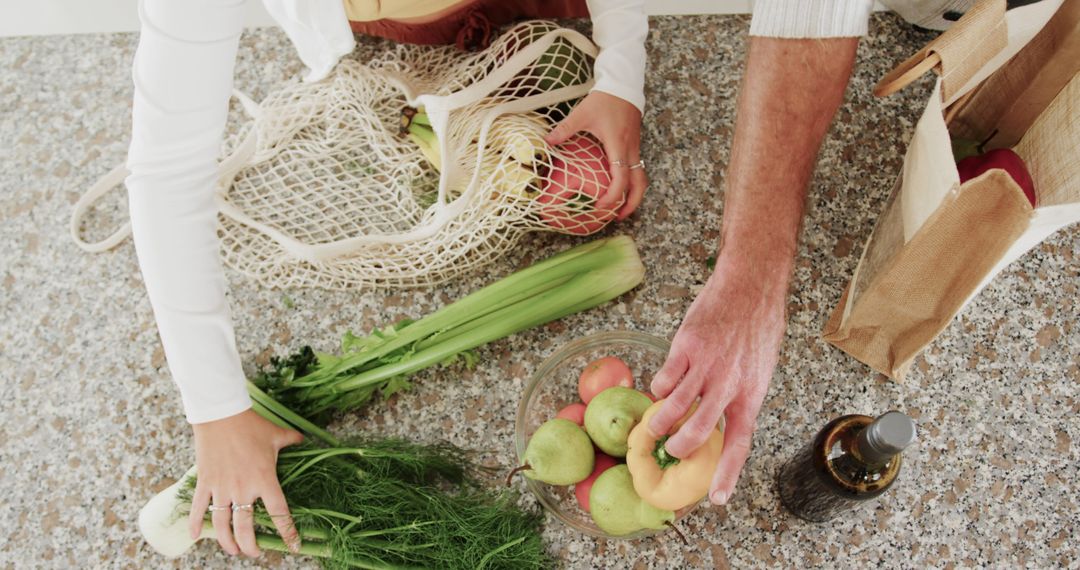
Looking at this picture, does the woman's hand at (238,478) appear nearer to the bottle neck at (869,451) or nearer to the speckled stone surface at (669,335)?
the speckled stone surface at (669,335)

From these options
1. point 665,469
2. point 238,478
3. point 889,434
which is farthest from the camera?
point 238,478

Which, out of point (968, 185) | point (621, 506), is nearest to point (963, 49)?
point (968, 185)

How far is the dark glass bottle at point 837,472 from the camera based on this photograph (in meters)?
0.75

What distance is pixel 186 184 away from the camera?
0.84 m

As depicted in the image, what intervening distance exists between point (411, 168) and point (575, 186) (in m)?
0.23

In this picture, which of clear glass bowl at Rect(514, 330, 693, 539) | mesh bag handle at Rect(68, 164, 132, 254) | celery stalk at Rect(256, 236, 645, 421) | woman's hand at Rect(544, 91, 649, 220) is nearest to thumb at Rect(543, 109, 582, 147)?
woman's hand at Rect(544, 91, 649, 220)

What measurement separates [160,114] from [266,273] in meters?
0.27

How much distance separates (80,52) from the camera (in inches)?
46.3

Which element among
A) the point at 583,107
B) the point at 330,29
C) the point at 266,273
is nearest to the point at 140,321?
the point at 266,273

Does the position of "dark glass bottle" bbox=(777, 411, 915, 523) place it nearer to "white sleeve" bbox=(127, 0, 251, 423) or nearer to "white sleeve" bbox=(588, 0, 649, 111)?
"white sleeve" bbox=(588, 0, 649, 111)

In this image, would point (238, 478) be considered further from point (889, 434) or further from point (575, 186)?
point (889, 434)

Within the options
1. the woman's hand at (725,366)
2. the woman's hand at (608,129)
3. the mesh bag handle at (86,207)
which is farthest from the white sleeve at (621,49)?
the mesh bag handle at (86,207)

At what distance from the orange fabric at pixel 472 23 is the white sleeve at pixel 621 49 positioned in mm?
167

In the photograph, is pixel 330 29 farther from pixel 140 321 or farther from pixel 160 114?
pixel 140 321
